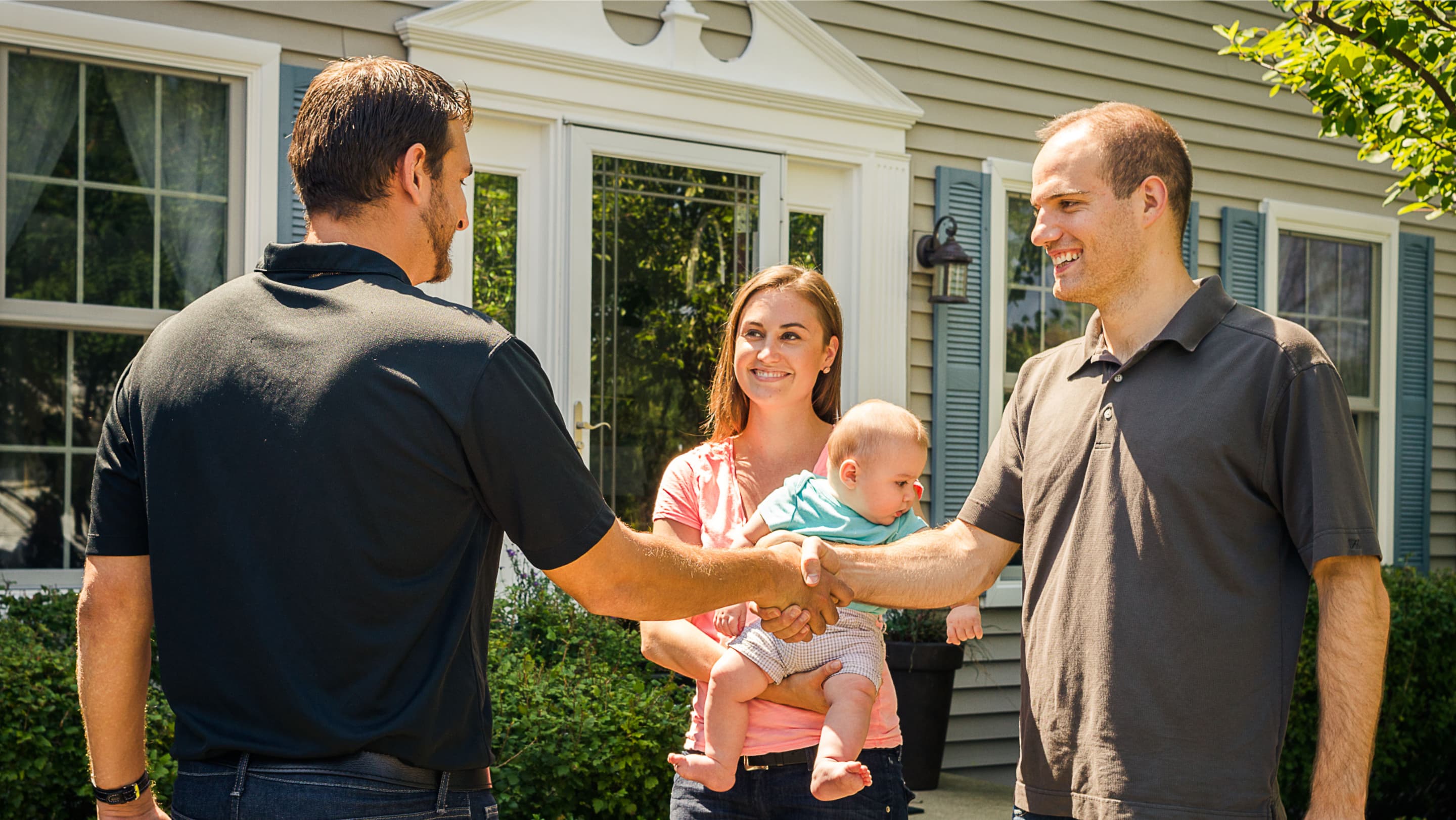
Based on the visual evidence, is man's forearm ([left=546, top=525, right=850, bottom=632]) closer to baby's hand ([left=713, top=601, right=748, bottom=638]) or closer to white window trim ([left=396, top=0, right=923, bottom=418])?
baby's hand ([left=713, top=601, right=748, bottom=638])

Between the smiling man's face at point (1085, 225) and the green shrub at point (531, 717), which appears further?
the green shrub at point (531, 717)

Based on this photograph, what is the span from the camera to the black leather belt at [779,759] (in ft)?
7.52

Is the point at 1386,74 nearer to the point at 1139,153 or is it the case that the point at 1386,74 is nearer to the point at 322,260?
the point at 1139,153

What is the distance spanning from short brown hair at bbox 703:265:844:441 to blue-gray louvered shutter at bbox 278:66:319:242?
2.62 metres

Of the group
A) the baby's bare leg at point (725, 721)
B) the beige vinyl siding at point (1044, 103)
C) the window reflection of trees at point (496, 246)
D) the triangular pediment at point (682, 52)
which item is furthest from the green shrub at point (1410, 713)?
the baby's bare leg at point (725, 721)

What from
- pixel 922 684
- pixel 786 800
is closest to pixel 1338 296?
pixel 922 684

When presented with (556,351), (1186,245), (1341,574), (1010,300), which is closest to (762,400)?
(1341,574)

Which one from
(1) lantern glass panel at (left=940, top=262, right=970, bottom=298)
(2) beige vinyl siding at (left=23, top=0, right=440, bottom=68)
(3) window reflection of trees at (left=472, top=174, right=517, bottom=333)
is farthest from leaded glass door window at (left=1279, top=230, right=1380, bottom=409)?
(2) beige vinyl siding at (left=23, top=0, right=440, bottom=68)

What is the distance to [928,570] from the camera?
2.48 m

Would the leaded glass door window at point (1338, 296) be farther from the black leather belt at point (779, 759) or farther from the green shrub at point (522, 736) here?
the black leather belt at point (779, 759)

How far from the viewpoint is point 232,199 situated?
15.4 ft

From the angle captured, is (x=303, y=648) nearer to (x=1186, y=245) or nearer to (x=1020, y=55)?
(x=1020, y=55)

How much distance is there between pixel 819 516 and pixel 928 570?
237 mm

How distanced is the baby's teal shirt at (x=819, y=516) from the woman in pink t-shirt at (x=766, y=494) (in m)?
0.07
